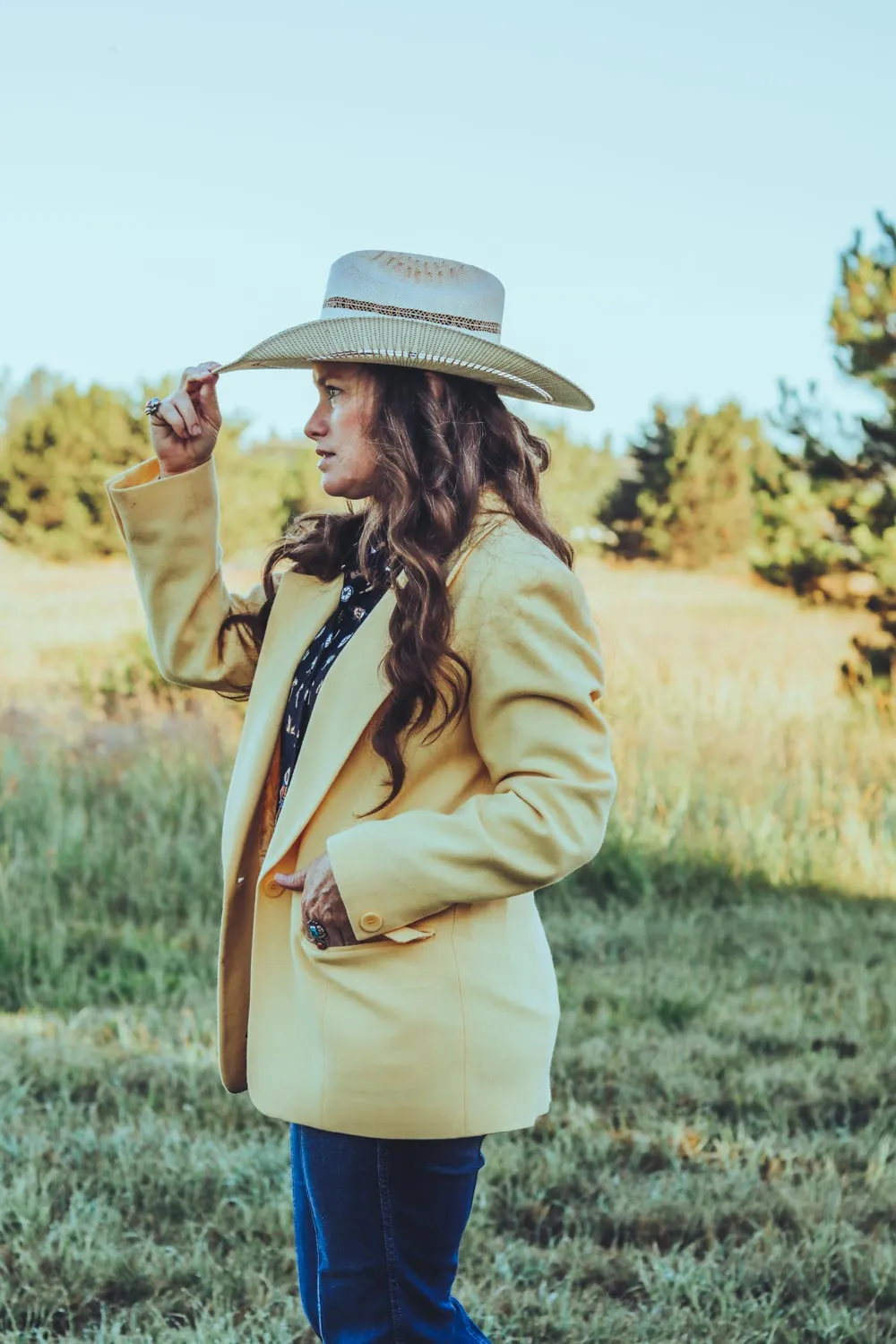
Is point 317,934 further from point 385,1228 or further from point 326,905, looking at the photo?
point 385,1228

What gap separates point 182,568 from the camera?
7.25 feet

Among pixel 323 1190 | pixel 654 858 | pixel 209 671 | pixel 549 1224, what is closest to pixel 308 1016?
pixel 323 1190

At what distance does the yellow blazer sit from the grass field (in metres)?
0.47

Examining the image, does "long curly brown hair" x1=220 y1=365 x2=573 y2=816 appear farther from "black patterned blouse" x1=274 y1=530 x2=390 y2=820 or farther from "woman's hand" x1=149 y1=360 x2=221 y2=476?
"woman's hand" x1=149 y1=360 x2=221 y2=476

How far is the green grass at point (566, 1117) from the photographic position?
9.52 ft

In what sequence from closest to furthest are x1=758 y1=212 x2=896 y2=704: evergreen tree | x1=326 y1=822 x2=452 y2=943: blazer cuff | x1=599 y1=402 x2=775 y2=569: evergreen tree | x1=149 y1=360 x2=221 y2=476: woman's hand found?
x1=326 y1=822 x2=452 y2=943: blazer cuff → x1=149 y1=360 x2=221 y2=476: woman's hand → x1=758 y1=212 x2=896 y2=704: evergreen tree → x1=599 y1=402 x2=775 y2=569: evergreen tree

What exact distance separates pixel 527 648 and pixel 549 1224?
2006 mm

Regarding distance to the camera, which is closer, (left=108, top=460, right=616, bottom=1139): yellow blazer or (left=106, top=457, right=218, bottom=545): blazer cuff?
(left=108, top=460, right=616, bottom=1139): yellow blazer

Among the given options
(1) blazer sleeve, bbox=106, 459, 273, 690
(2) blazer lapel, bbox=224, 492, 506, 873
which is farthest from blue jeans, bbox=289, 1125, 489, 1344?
(1) blazer sleeve, bbox=106, 459, 273, 690

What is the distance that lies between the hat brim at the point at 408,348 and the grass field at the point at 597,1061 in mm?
514

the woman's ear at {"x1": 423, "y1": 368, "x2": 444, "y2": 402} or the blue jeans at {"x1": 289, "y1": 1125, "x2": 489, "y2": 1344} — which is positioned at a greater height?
the woman's ear at {"x1": 423, "y1": 368, "x2": 444, "y2": 402}

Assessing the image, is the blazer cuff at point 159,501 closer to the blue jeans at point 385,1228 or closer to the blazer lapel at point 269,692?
the blazer lapel at point 269,692

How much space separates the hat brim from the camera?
191cm

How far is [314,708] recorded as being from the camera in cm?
192
